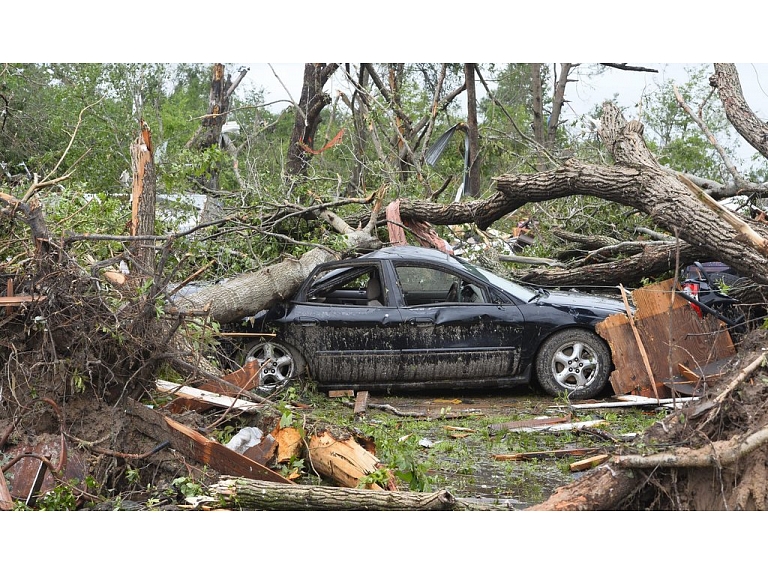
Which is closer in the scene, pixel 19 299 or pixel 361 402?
pixel 19 299

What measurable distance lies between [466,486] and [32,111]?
18668 mm

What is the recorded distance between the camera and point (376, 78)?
65.0 feet

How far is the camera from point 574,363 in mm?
8914

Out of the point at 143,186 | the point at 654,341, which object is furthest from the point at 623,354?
the point at 143,186

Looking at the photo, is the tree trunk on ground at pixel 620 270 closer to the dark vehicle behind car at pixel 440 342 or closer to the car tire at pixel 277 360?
the dark vehicle behind car at pixel 440 342

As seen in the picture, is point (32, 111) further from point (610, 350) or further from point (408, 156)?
point (610, 350)

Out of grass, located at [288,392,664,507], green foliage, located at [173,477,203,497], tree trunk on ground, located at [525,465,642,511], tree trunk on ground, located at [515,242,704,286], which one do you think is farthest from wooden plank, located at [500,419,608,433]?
green foliage, located at [173,477,203,497]

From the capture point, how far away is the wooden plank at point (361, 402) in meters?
8.40

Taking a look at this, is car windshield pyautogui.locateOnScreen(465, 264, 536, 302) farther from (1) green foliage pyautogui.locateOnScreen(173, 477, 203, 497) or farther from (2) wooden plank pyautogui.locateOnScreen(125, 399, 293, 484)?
(1) green foliage pyautogui.locateOnScreen(173, 477, 203, 497)

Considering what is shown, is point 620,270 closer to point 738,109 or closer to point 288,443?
point 738,109

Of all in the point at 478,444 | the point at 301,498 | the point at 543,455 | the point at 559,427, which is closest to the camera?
the point at 301,498

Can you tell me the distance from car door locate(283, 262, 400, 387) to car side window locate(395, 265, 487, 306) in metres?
0.51

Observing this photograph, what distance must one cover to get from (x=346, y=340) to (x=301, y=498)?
4008mm

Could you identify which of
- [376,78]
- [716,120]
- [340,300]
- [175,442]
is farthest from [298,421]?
[716,120]
